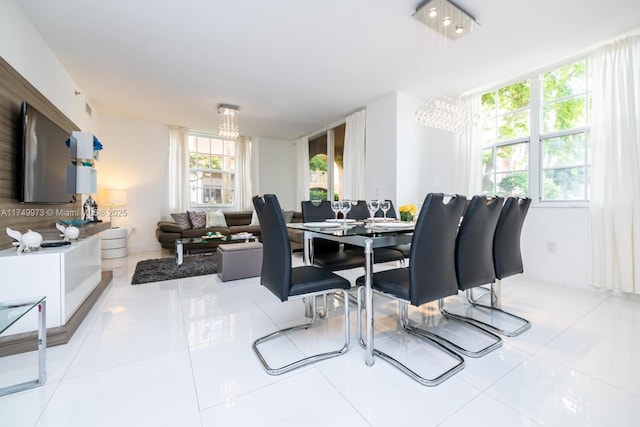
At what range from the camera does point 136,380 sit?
54.3 inches

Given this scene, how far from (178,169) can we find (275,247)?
16.1ft

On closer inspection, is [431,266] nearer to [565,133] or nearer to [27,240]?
[27,240]

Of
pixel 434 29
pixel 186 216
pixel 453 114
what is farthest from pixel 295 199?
pixel 434 29

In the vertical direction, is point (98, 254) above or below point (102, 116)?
below

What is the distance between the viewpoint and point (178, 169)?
556cm

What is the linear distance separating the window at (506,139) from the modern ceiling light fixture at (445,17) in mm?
1539

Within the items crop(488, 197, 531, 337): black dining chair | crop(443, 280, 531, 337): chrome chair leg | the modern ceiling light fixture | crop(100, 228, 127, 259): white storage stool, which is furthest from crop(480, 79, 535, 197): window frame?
crop(100, 228, 127, 259): white storage stool

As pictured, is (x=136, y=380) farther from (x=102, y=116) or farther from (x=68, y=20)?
(x=102, y=116)

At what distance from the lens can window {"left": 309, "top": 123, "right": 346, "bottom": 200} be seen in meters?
5.58

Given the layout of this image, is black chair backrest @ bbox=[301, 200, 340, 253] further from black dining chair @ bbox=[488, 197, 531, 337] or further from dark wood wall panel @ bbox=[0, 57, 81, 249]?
dark wood wall panel @ bbox=[0, 57, 81, 249]

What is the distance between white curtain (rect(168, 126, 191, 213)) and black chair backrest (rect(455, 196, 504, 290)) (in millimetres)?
5449

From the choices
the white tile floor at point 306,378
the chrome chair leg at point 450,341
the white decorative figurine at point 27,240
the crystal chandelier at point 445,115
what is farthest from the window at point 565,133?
the white decorative figurine at point 27,240

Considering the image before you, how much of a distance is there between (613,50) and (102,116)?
7155 millimetres

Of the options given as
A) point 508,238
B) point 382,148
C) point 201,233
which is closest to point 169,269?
point 201,233
